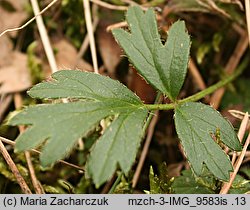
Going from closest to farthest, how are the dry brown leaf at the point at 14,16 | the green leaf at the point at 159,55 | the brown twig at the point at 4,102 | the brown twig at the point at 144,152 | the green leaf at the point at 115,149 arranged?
the green leaf at the point at 115,149, the green leaf at the point at 159,55, the brown twig at the point at 144,152, the brown twig at the point at 4,102, the dry brown leaf at the point at 14,16

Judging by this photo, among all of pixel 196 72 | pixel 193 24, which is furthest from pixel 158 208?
pixel 193 24

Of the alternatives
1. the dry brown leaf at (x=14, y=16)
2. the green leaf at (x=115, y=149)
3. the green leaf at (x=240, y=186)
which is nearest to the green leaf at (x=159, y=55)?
the green leaf at (x=115, y=149)

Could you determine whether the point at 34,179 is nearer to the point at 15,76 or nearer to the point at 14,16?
the point at 15,76

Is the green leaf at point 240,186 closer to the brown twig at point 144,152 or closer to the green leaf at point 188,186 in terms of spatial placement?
the green leaf at point 188,186

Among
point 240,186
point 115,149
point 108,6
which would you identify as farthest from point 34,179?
point 108,6

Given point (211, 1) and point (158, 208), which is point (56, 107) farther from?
point (211, 1)

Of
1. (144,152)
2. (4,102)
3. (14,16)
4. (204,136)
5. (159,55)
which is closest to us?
(204,136)
